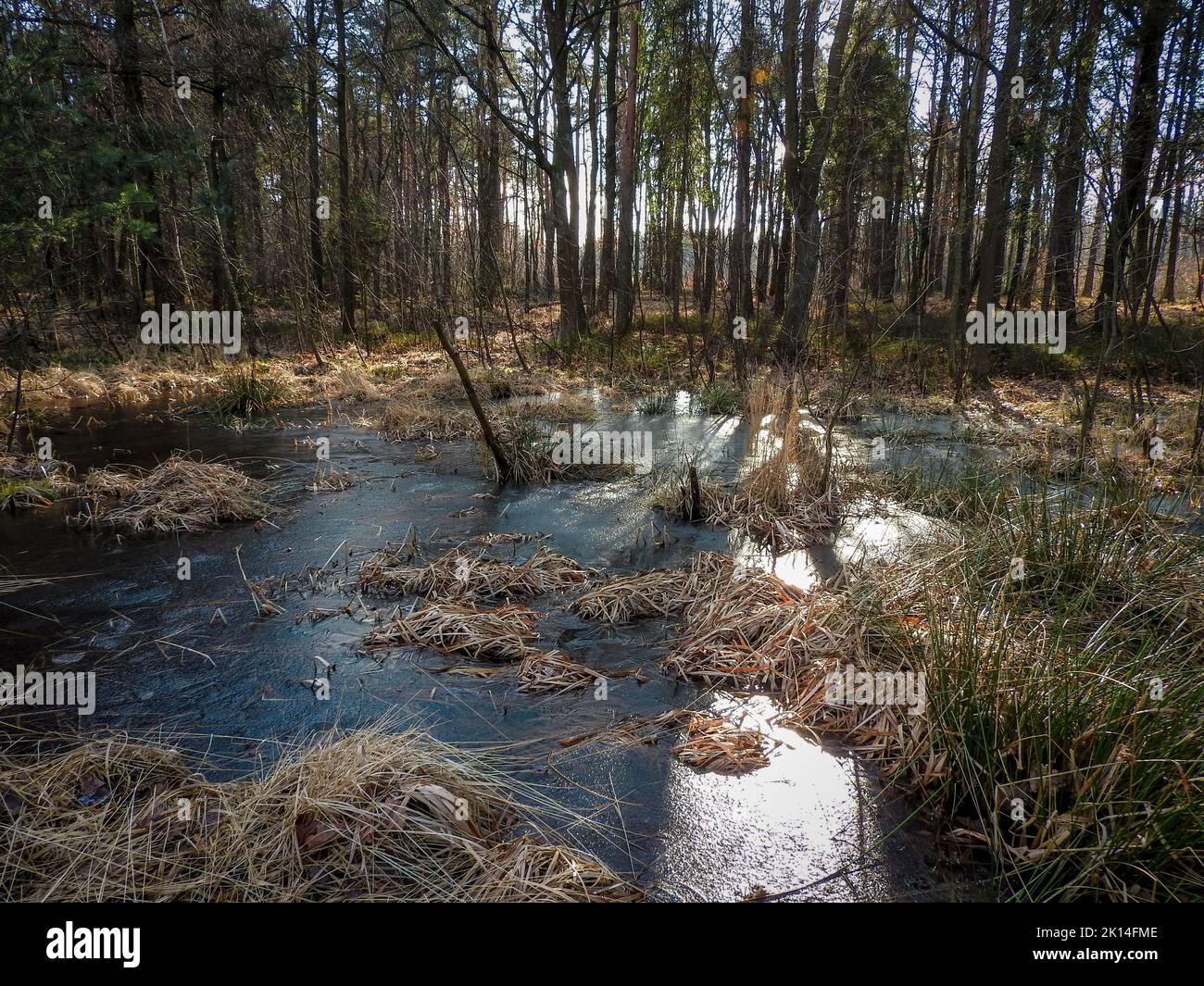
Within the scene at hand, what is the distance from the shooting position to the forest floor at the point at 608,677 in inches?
89.7

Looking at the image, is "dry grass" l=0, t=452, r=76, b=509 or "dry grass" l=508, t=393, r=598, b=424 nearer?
"dry grass" l=0, t=452, r=76, b=509

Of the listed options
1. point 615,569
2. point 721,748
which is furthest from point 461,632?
point 721,748

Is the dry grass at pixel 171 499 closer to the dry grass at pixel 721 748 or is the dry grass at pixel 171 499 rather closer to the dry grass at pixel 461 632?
the dry grass at pixel 461 632

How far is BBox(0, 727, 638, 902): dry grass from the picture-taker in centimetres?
215

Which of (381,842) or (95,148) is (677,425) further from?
(95,148)

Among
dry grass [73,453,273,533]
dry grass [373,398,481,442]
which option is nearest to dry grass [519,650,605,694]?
dry grass [73,453,273,533]

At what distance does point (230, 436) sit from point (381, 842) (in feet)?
26.9

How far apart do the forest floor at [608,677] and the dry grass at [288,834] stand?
Result: 0.04 ft

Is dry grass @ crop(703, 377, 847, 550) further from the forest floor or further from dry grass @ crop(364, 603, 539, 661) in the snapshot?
dry grass @ crop(364, 603, 539, 661)

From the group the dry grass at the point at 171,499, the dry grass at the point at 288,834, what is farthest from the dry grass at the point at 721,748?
the dry grass at the point at 171,499

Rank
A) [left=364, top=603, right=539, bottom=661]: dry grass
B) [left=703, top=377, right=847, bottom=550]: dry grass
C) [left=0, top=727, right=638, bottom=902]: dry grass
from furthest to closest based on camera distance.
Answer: [left=703, top=377, right=847, bottom=550]: dry grass
[left=364, top=603, right=539, bottom=661]: dry grass
[left=0, top=727, right=638, bottom=902]: dry grass

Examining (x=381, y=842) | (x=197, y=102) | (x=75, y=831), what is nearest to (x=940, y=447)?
(x=381, y=842)

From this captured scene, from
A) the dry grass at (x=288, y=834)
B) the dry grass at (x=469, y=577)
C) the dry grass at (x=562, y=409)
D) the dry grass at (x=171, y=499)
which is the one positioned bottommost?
the dry grass at (x=288, y=834)

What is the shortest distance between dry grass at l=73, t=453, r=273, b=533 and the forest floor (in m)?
0.03
